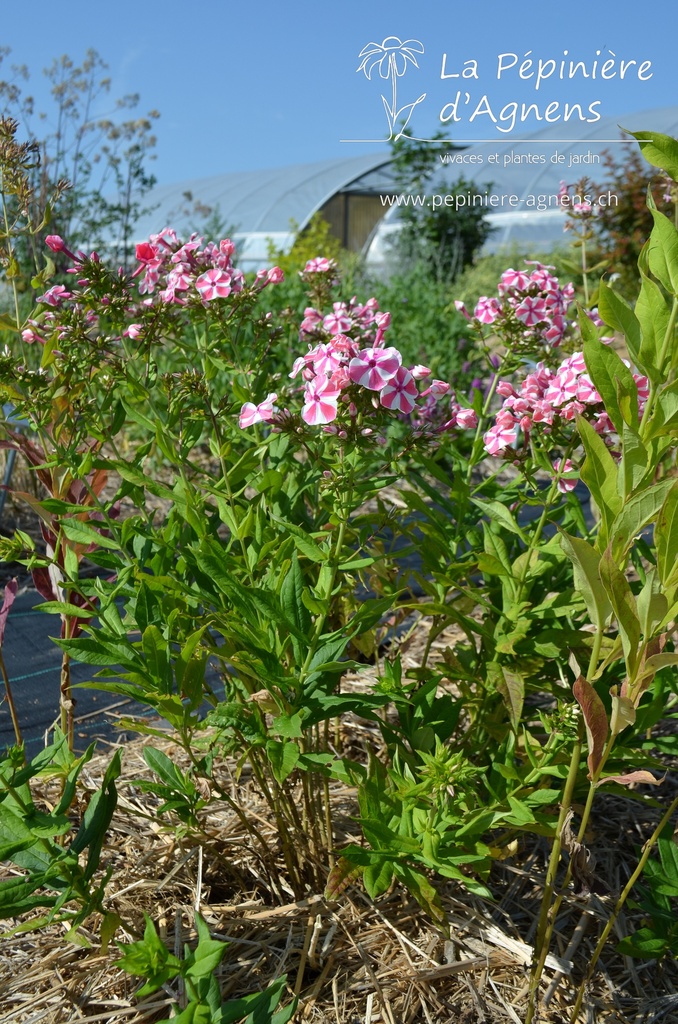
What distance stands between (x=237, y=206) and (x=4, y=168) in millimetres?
21216

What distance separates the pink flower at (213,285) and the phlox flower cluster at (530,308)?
0.63 m

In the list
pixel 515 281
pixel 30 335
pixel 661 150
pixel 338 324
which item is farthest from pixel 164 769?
pixel 515 281

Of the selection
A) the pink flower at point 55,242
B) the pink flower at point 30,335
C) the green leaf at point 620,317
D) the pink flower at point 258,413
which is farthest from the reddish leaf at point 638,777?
the pink flower at point 30,335

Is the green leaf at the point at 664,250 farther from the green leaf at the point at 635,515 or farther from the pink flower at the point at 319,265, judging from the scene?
the pink flower at the point at 319,265

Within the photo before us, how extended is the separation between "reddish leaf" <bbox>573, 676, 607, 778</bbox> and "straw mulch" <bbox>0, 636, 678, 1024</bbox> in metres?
0.53

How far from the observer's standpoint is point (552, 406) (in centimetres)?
166

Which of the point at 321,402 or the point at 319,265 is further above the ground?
the point at 319,265

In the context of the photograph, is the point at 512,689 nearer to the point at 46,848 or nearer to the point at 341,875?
the point at 341,875

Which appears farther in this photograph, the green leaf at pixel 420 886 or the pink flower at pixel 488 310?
the pink flower at pixel 488 310

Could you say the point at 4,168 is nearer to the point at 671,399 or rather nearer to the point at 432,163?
the point at 671,399

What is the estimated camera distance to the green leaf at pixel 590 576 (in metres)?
1.20

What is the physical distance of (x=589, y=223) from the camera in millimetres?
2369

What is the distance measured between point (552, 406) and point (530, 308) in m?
0.48

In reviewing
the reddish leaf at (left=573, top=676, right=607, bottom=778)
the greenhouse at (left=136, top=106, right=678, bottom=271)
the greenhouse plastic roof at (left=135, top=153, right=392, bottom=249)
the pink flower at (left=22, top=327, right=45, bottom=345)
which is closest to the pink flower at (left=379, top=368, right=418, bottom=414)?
the reddish leaf at (left=573, top=676, right=607, bottom=778)
